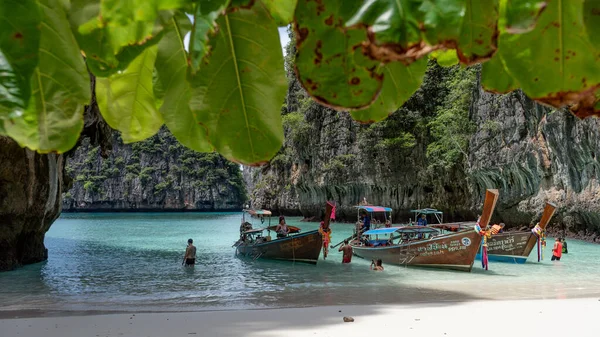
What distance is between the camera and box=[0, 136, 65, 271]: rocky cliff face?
408 inches

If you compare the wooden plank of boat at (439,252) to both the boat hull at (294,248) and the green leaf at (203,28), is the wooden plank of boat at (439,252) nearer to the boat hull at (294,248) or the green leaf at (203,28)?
the boat hull at (294,248)

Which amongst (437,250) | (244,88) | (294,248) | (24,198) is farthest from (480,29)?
(294,248)

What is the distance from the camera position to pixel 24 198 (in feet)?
35.6

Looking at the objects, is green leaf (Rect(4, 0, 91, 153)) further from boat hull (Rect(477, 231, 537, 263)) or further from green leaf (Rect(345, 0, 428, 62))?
boat hull (Rect(477, 231, 537, 263))

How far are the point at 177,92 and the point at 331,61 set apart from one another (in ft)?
0.84

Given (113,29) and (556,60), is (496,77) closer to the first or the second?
(556,60)

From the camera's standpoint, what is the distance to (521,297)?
898 cm

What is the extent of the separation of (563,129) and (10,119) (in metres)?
20.1

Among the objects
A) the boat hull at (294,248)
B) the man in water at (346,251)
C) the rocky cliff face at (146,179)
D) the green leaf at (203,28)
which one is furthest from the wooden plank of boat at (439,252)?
the rocky cliff face at (146,179)

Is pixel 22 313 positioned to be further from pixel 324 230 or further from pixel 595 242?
pixel 595 242

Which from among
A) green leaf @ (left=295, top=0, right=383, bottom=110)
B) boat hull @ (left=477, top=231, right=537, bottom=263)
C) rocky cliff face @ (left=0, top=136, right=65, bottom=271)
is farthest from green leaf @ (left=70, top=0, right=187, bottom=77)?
boat hull @ (left=477, top=231, right=537, bottom=263)

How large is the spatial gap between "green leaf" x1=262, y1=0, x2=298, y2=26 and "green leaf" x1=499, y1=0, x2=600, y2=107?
0.74 ft

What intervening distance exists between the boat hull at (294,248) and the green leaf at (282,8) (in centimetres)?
1297

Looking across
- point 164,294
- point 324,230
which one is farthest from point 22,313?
point 324,230
